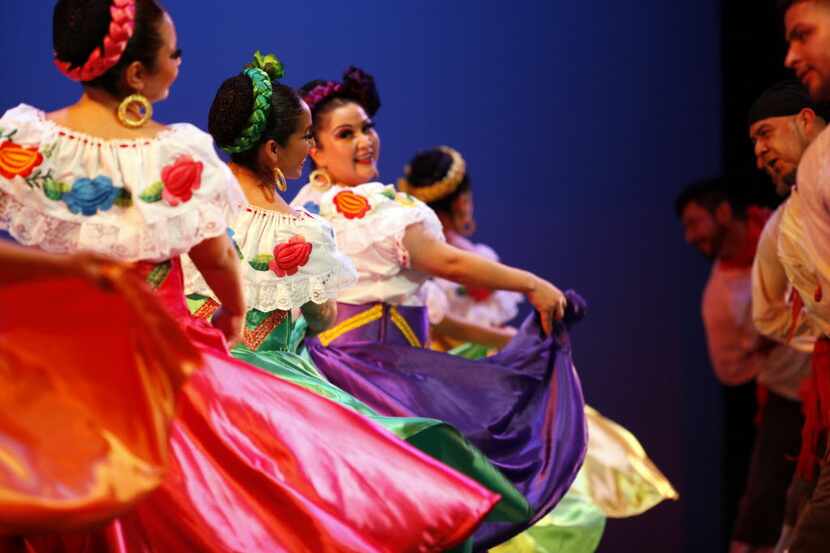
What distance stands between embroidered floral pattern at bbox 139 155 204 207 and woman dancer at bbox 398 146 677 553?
6.78ft

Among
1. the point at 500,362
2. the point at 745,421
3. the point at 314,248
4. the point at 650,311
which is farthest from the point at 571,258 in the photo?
the point at 314,248

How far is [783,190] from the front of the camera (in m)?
3.57

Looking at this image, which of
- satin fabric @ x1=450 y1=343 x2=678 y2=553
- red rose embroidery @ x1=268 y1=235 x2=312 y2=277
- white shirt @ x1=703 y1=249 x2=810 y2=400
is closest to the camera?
red rose embroidery @ x1=268 y1=235 x2=312 y2=277

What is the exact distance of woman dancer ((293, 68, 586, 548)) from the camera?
3.62m

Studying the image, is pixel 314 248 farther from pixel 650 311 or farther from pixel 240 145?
pixel 650 311

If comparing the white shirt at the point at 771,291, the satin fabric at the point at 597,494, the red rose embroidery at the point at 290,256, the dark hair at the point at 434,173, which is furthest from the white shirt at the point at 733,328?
the red rose embroidery at the point at 290,256

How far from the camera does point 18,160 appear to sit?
7.74 ft

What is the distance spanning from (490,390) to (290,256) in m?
0.89

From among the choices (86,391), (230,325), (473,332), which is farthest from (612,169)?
(86,391)

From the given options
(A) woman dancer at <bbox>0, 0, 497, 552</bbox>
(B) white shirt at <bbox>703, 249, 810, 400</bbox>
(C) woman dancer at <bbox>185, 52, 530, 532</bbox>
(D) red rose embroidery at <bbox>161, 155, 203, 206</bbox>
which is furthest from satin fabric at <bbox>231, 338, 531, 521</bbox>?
(B) white shirt at <bbox>703, 249, 810, 400</bbox>

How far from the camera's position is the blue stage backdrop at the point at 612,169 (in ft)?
20.0

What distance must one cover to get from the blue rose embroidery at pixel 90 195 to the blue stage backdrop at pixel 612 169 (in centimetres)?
347

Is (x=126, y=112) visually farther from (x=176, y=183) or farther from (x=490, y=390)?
(x=490, y=390)

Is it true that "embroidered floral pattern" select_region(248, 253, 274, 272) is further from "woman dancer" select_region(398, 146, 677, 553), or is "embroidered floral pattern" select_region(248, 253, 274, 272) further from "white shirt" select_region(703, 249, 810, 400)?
"white shirt" select_region(703, 249, 810, 400)
